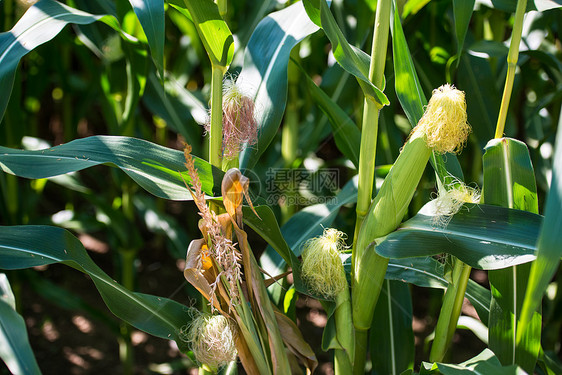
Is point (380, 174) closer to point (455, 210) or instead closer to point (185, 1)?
point (455, 210)

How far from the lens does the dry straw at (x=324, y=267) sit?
85 cm

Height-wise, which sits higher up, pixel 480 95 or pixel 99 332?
pixel 480 95

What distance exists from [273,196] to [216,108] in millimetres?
707

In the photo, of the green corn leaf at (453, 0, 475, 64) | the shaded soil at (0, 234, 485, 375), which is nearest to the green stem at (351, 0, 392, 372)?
the green corn leaf at (453, 0, 475, 64)

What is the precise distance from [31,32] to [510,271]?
1042mm

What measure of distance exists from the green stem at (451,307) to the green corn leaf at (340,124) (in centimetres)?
36

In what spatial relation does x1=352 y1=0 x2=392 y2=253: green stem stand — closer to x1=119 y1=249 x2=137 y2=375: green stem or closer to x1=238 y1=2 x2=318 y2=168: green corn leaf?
x1=238 y1=2 x2=318 y2=168: green corn leaf

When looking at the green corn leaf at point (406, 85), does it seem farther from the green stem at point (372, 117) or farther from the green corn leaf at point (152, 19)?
the green corn leaf at point (152, 19)

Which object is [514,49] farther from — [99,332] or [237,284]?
[99,332]

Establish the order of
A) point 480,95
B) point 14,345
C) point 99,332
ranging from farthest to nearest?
point 99,332 < point 480,95 < point 14,345

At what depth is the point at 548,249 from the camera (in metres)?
0.51

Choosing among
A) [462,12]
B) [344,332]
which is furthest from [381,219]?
[462,12]

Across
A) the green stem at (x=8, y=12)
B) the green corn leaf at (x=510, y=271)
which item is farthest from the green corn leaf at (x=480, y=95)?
the green stem at (x=8, y=12)

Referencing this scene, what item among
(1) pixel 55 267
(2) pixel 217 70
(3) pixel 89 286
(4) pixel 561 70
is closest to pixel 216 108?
(2) pixel 217 70
